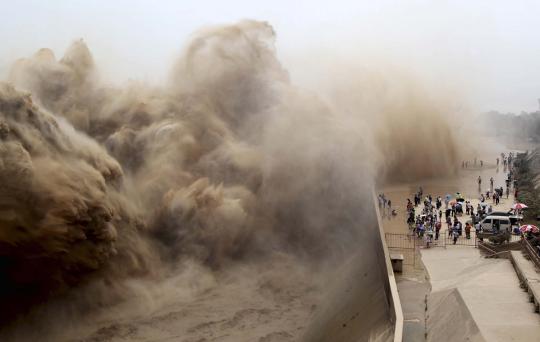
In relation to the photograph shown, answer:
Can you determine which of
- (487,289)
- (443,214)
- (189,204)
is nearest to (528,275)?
(487,289)

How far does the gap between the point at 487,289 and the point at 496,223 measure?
301 inches

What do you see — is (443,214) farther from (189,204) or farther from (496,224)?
(189,204)

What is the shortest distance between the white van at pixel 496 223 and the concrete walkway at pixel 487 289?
2157 millimetres

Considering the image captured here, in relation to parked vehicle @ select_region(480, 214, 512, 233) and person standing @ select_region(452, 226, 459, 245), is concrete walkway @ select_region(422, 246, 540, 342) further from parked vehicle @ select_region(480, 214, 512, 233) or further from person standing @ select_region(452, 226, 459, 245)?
parked vehicle @ select_region(480, 214, 512, 233)

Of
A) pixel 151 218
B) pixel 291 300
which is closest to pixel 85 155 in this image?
pixel 151 218

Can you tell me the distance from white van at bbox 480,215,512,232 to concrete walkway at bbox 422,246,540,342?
7.08 feet

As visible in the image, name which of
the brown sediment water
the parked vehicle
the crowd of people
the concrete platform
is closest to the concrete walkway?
the concrete platform

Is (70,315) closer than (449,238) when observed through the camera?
Yes

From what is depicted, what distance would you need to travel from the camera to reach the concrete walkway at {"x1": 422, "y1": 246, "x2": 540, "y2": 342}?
14141 mm

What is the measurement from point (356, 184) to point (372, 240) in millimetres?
6143

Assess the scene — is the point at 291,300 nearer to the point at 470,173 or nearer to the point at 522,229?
the point at 522,229

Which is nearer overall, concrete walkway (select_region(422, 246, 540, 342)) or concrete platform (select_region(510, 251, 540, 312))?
concrete walkway (select_region(422, 246, 540, 342))

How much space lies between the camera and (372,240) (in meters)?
22.7

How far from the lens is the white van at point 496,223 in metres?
23.7
